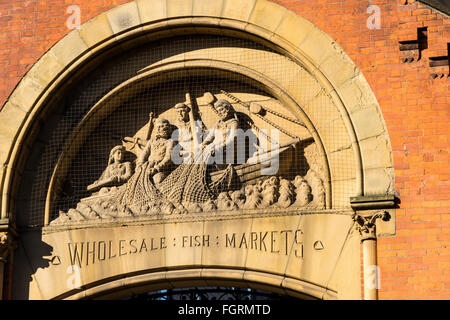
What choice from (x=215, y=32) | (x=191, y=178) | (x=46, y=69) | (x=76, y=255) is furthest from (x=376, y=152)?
(x=46, y=69)

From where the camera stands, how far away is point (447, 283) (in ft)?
47.3

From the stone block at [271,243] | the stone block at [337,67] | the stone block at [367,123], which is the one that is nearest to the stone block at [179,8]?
the stone block at [337,67]

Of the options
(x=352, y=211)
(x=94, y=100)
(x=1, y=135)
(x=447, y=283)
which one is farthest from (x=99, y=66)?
(x=447, y=283)

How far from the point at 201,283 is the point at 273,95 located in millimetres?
2578

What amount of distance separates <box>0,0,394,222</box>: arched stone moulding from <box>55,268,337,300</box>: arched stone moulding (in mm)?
1352

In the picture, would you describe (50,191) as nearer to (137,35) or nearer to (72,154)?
(72,154)

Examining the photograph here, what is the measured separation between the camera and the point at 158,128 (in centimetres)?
1644

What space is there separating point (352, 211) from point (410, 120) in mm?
1298

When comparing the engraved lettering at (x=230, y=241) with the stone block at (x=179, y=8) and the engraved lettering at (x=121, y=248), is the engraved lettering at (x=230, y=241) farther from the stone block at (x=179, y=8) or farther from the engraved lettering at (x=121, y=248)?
the stone block at (x=179, y=8)

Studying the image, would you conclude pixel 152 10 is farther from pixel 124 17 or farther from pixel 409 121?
pixel 409 121

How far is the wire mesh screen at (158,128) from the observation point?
15.9m

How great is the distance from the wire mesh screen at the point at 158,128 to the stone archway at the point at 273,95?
0.11 m

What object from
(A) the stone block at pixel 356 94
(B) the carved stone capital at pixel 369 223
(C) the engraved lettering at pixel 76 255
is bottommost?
(C) the engraved lettering at pixel 76 255

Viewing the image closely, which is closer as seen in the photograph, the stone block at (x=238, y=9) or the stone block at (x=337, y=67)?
the stone block at (x=337, y=67)
